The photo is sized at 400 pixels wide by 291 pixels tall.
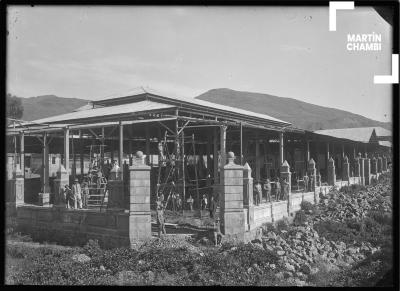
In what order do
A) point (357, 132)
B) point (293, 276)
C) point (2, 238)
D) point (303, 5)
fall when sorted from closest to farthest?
point (303, 5) → point (2, 238) → point (293, 276) → point (357, 132)

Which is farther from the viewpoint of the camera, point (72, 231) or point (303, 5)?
point (72, 231)

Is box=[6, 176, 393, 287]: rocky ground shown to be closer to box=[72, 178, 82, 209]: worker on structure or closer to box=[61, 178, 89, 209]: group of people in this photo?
box=[61, 178, 89, 209]: group of people

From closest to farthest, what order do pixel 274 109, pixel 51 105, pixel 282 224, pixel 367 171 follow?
A: pixel 282 224 → pixel 367 171 → pixel 51 105 → pixel 274 109

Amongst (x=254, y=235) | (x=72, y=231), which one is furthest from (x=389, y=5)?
(x=72, y=231)

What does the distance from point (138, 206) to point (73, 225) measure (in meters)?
3.15

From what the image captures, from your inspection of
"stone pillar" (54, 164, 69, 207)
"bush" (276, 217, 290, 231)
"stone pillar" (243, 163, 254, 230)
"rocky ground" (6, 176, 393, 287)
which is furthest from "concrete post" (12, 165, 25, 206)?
"bush" (276, 217, 290, 231)

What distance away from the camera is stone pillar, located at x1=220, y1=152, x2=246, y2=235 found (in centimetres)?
1212

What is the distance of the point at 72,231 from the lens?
12.9 m

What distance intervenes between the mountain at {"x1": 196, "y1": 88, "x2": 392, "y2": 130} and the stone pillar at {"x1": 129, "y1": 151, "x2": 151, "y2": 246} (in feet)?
116

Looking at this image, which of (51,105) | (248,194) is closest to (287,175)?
(248,194)

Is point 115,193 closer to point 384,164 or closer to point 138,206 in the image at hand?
point 138,206

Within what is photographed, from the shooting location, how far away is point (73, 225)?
42.4 feet
